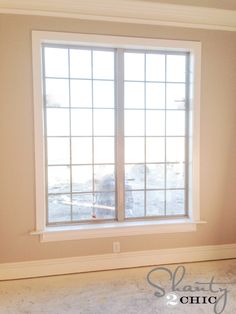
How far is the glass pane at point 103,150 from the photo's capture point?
3.31 metres

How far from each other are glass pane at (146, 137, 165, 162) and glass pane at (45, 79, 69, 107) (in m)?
0.99

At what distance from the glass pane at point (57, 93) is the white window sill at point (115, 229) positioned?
1288 mm

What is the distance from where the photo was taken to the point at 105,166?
3348mm

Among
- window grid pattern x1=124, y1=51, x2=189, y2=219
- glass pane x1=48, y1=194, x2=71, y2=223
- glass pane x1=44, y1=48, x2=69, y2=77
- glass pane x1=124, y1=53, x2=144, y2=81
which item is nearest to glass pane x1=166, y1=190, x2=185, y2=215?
window grid pattern x1=124, y1=51, x2=189, y2=219

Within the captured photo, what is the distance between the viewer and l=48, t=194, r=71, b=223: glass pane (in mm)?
3240

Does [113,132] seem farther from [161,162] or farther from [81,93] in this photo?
[161,162]

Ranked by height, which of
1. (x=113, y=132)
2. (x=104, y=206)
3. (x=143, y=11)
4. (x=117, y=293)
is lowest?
(x=117, y=293)

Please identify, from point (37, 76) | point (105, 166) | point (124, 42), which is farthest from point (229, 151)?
point (37, 76)

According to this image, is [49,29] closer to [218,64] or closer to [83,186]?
[83,186]

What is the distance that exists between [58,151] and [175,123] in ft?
4.38

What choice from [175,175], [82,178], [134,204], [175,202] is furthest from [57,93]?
[175,202]

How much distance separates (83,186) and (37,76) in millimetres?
1215

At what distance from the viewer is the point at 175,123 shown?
3484mm

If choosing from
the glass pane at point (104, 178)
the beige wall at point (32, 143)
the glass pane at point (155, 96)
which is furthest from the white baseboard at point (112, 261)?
the glass pane at point (155, 96)
